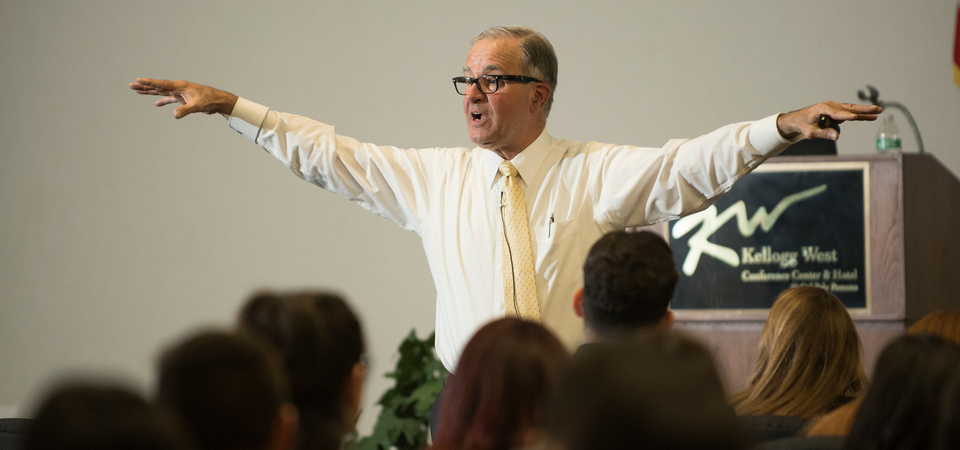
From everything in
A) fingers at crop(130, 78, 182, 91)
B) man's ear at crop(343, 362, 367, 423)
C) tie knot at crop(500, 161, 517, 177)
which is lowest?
man's ear at crop(343, 362, 367, 423)

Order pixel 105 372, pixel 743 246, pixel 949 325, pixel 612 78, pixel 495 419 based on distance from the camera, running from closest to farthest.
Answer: pixel 105 372, pixel 495 419, pixel 949 325, pixel 743 246, pixel 612 78

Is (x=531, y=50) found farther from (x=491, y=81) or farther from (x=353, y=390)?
(x=353, y=390)

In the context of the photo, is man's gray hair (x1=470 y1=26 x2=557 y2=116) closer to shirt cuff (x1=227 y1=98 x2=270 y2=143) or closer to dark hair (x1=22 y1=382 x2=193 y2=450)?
shirt cuff (x1=227 y1=98 x2=270 y2=143)

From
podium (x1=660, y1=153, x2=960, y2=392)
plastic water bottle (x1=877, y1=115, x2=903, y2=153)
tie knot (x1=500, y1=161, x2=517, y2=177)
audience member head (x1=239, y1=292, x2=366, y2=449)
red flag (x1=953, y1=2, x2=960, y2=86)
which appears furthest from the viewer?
red flag (x1=953, y1=2, x2=960, y2=86)

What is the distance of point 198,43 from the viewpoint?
458 cm

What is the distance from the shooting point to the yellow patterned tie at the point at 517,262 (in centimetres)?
196

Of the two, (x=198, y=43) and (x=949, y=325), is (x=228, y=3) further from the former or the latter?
(x=949, y=325)

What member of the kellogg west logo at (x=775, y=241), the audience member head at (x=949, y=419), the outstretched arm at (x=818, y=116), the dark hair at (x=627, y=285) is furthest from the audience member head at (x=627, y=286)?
the kellogg west logo at (x=775, y=241)

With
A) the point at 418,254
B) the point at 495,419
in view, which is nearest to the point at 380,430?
the point at 418,254

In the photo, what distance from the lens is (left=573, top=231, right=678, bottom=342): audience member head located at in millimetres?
1382

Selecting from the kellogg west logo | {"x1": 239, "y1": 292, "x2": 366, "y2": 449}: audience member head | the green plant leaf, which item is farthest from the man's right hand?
the green plant leaf

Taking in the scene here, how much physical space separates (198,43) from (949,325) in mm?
3988

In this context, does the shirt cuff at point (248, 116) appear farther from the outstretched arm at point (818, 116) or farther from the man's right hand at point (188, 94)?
the outstretched arm at point (818, 116)

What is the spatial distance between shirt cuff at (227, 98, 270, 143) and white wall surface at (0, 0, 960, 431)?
2.31 m
